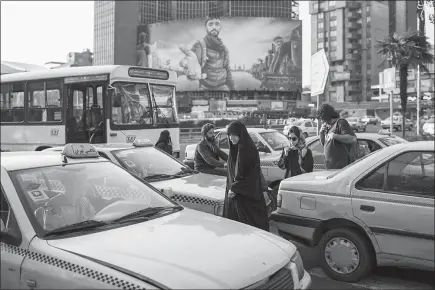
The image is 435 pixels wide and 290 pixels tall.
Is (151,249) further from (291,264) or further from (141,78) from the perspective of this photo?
(141,78)

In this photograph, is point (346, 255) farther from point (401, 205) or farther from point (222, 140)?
point (222, 140)

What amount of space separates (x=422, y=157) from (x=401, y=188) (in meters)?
0.34

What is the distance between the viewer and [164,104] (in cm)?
1224

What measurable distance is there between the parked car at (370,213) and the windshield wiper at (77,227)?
2.40m

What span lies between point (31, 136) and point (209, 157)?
7.55 m

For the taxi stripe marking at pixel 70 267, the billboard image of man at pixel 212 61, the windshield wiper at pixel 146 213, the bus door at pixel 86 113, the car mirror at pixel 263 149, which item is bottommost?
the taxi stripe marking at pixel 70 267

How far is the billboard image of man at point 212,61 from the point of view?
10019 centimetres

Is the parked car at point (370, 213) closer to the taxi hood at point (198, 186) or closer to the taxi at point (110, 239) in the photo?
the taxi hood at point (198, 186)

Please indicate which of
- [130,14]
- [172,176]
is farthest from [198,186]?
[130,14]

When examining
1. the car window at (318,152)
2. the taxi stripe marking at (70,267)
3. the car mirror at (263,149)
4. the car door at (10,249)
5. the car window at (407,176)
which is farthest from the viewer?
the car mirror at (263,149)

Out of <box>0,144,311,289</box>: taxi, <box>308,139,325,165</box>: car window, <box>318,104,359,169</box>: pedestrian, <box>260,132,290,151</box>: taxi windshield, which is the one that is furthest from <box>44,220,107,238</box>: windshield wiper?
<box>260,132,290,151</box>: taxi windshield

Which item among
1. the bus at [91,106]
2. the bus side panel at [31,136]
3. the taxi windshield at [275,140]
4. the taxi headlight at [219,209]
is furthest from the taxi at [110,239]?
the bus side panel at [31,136]

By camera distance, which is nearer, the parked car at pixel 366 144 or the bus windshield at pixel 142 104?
the parked car at pixel 366 144

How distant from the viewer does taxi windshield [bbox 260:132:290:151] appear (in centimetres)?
983
